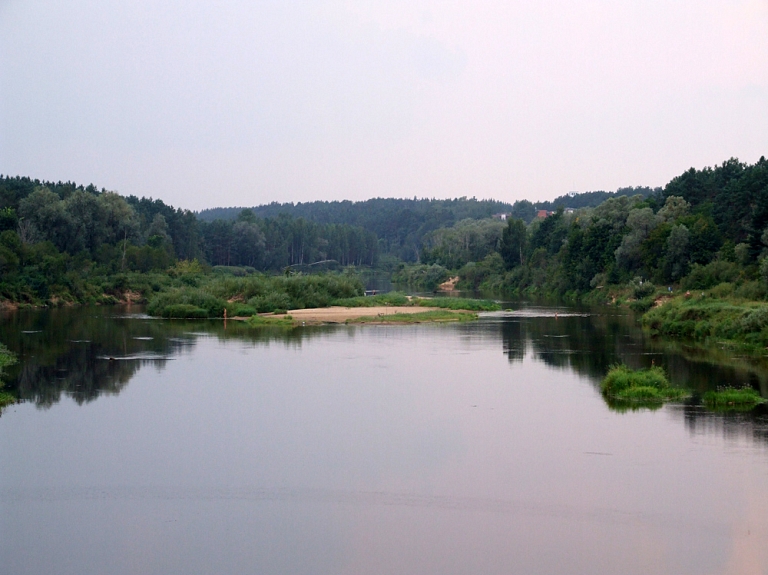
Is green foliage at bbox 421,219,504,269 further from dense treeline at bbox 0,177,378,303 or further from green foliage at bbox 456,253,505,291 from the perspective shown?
dense treeline at bbox 0,177,378,303

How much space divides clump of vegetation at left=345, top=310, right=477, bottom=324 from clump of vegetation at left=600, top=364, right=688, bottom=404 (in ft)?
95.0

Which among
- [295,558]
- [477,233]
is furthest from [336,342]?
[477,233]

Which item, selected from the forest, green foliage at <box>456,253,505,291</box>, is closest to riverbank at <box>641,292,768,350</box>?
the forest

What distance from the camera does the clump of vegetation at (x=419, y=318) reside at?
59094 mm

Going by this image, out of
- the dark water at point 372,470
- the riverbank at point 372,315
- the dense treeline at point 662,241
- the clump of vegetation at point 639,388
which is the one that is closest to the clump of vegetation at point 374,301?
the riverbank at point 372,315

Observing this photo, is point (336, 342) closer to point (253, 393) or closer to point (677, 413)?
point (253, 393)

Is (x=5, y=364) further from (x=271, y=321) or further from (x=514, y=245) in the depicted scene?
(x=514, y=245)

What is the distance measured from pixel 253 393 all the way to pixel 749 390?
15487 mm

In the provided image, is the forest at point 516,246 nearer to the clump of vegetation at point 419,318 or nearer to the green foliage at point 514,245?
the green foliage at point 514,245

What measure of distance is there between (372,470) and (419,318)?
39.7 meters

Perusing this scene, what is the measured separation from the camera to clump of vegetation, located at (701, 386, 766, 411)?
26547 millimetres

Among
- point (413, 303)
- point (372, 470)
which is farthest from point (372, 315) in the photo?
point (372, 470)

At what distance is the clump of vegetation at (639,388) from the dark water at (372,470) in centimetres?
83

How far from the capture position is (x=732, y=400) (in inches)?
1064
